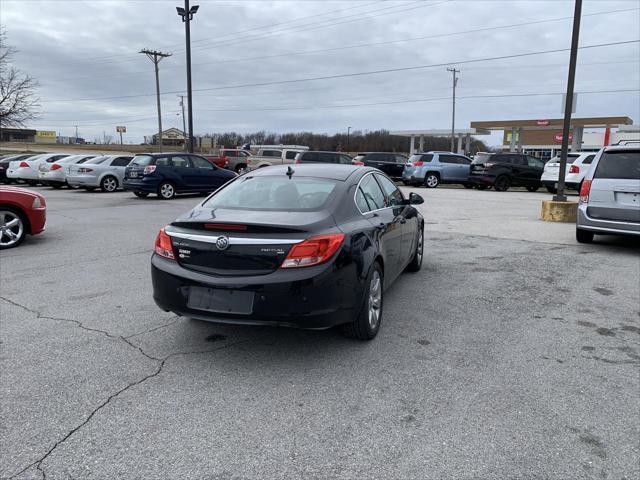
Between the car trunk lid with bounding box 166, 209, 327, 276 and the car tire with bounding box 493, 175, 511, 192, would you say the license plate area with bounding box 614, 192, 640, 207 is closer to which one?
the car trunk lid with bounding box 166, 209, 327, 276

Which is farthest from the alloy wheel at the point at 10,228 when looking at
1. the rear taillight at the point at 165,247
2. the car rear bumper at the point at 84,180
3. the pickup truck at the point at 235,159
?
the pickup truck at the point at 235,159

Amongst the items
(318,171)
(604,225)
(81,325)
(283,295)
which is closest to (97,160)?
(81,325)

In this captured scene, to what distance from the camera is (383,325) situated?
4633 mm

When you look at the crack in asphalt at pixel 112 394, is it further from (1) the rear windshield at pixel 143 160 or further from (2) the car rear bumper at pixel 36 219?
(1) the rear windshield at pixel 143 160

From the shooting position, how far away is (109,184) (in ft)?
67.1

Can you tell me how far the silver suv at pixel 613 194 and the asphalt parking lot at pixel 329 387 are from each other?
201 cm

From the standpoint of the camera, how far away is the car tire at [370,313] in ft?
13.1

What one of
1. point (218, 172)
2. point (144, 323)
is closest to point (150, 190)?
point (218, 172)

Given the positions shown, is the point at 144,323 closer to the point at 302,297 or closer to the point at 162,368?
the point at 162,368

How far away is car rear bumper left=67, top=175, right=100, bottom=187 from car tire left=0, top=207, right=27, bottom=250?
1248cm

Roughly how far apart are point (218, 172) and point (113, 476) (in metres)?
16.5

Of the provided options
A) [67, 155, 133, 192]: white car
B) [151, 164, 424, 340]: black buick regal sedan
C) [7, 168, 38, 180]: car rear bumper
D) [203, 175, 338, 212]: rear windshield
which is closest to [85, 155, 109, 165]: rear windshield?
[67, 155, 133, 192]: white car

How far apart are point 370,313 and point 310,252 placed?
3.13 feet

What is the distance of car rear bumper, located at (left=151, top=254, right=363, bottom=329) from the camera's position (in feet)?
11.4
